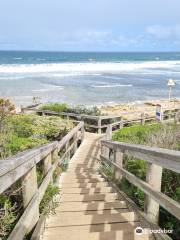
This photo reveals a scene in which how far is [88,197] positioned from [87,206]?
48 cm

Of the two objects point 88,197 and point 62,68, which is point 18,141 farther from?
point 62,68

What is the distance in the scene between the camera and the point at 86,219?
379 cm

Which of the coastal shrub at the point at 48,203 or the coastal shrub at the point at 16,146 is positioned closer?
the coastal shrub at the point at 48,203

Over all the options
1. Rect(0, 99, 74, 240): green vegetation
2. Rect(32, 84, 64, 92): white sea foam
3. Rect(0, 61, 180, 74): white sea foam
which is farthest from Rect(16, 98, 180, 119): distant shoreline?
Rect(0, 61, 180, 74): white sea foam

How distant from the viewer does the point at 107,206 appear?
4.26 m

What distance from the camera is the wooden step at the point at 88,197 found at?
464 centimetres

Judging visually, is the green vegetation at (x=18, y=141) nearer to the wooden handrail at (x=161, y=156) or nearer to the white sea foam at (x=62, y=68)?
the wooden handrail at (x=161, y=156)

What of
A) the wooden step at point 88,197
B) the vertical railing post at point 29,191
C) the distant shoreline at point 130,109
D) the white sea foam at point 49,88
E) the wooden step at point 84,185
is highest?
the vertical railing post at point 29,191

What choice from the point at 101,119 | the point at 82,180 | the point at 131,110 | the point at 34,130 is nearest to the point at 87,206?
the point at 82,180

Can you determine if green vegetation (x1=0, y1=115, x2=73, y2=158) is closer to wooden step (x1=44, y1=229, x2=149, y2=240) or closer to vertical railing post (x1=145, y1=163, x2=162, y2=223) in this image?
wooden step (x1=44, y1=229, x2=149, y2=240)

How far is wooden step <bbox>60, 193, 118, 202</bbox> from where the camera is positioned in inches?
183

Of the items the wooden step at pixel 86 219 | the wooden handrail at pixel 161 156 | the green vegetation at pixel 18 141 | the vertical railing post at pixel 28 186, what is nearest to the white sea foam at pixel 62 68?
the green vegetation at pixel 18 141

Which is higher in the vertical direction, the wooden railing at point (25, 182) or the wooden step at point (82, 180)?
the wooden railing at point (25, 182)

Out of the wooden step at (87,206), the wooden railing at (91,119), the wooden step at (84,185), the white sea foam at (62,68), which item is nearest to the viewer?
the wooden step at (87,206)
